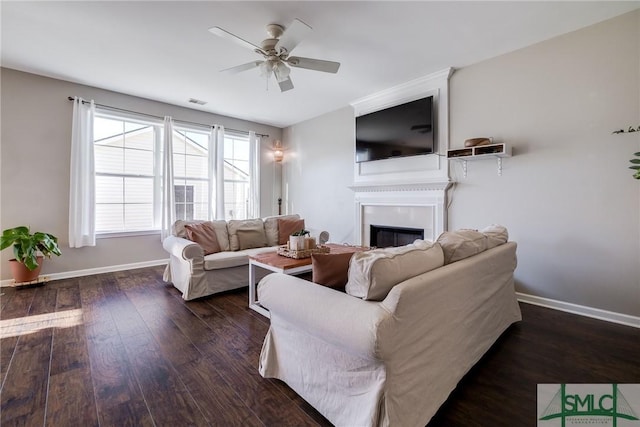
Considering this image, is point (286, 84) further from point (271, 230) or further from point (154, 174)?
point (154, 174)

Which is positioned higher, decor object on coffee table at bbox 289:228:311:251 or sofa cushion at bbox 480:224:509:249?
sofa cushion at bbox 480:224:509:249

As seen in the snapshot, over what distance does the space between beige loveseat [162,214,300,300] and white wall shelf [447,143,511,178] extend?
2.63m

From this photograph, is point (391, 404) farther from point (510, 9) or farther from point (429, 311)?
point (510, 9)

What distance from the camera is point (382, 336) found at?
1.11 metres

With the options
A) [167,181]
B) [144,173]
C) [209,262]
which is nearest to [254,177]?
[167,181]

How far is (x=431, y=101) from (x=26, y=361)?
178 inches

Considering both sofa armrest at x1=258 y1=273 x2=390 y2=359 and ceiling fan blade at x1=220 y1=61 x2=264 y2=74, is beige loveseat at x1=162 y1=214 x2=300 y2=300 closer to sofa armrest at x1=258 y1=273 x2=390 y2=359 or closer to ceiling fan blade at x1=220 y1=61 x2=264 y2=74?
A: sofa armrest at x1=258 y1=273 x2=390 y2=359

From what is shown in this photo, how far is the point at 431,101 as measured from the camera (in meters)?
3.61

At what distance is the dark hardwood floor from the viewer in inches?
58.0

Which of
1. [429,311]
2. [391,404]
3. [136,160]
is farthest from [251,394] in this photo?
[136,160]

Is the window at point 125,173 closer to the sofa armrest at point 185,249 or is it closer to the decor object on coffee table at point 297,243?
the sofa armrest at point 185,249

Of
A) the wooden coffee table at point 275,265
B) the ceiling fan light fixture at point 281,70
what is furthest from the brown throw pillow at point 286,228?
the ceiling fan light fixture at point 281,70

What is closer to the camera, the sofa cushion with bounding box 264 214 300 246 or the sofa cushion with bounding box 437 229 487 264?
the sofa cushion with bounding box 437 229 487 264

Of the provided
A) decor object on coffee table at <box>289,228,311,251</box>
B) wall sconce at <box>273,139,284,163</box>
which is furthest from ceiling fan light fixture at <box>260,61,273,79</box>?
wall sconce at <box>273,139,284,163</box>
